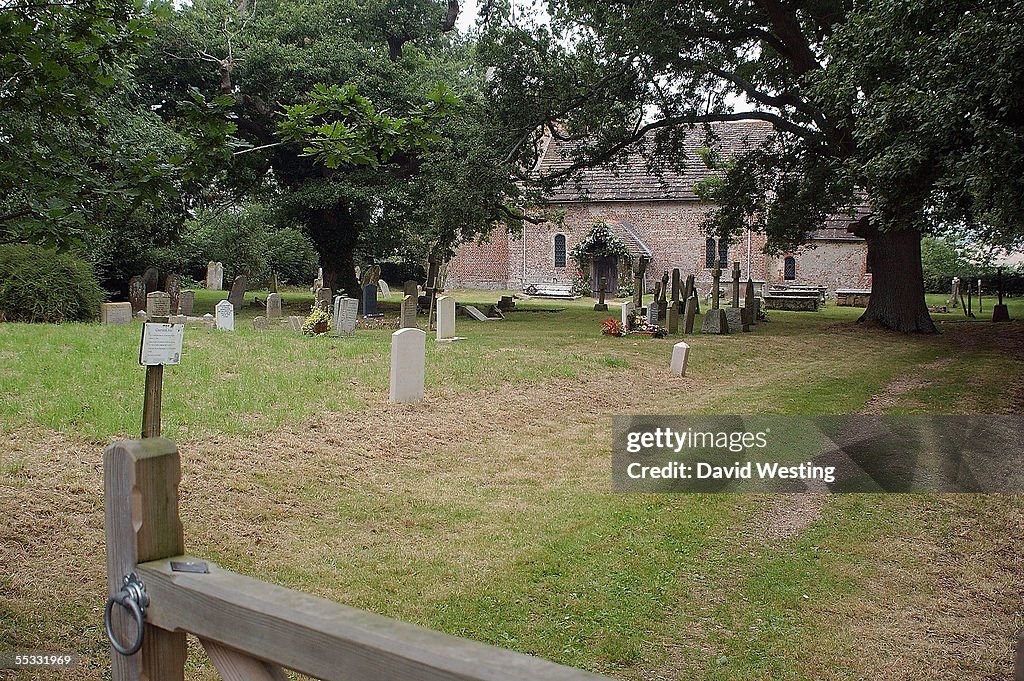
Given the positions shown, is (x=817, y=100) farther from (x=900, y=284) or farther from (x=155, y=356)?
(x=155, y=356)

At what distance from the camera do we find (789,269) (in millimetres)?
42250

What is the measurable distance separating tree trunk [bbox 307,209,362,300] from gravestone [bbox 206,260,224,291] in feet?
31.4

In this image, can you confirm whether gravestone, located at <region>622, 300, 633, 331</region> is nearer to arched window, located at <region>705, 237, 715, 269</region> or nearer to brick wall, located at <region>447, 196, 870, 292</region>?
brick wall, located at <region>447, 196, 870, 292</region>

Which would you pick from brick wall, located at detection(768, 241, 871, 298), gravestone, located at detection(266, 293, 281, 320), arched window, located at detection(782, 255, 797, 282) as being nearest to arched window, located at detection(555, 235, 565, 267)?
brick wall, located at detection(768, 241, 871, 298)

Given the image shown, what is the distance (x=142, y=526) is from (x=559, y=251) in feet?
139

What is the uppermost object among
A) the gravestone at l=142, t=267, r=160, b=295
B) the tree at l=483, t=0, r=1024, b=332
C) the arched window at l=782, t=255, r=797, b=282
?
the tree at l=483, t=0, r=1024, b=332

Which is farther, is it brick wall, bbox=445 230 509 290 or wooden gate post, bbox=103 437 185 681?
brick wall, bbox=445 230 509 290

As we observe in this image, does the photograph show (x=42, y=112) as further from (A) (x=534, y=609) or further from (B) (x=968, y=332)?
(B) (x=968, y=332)

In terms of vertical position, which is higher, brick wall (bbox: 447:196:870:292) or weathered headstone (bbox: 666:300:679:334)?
brick wall (bbox: 447:196:870:292)

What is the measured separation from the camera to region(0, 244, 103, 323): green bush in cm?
1670

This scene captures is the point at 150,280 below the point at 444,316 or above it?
above

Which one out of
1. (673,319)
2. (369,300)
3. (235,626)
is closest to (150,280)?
(369,300)

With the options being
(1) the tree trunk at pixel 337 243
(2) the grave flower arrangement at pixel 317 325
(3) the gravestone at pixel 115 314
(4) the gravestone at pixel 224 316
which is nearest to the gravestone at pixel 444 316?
(2) the grave flower arrangement at pixel 317 325

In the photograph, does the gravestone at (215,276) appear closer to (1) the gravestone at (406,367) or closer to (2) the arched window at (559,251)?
(2) the arched window at (559,251)
